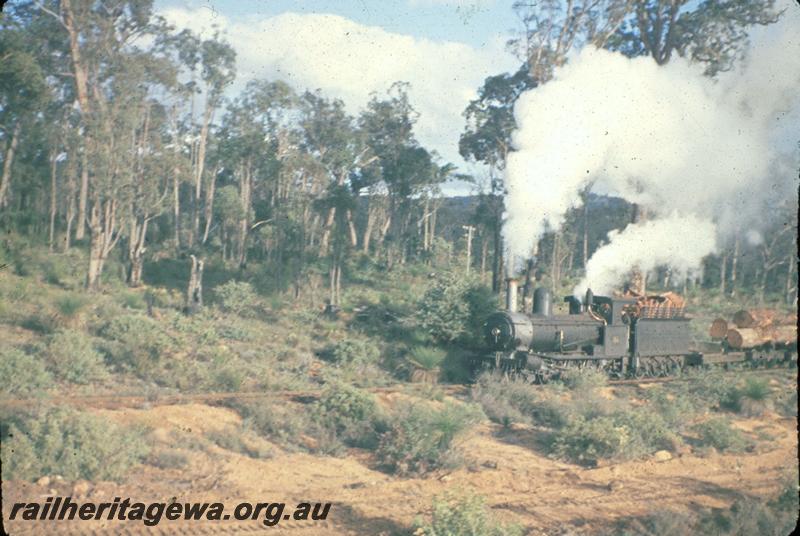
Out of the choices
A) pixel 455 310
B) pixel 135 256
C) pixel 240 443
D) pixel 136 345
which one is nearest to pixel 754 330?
pixel 455 310

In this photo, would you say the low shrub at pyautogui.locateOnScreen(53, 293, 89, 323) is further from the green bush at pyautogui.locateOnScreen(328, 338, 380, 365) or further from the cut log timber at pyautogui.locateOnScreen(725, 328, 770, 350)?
the cut log timber at pyautogui.locateOnScreen(725, 328, 770, 350)

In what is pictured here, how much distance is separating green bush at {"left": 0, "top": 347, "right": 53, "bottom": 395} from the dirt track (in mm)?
2222

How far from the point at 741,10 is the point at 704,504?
25481 millimetres

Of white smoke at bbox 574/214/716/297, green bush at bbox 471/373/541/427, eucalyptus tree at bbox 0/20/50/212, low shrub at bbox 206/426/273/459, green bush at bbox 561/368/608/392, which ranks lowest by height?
low shrub at bbox 206/426/273/459

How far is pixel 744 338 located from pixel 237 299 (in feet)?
56.6

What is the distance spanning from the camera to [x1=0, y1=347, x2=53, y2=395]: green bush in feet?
38.1

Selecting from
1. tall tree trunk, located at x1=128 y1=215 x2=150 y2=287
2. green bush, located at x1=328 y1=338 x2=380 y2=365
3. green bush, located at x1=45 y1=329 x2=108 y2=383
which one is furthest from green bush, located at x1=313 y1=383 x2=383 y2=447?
tall tree trunk, located at x1=128 y1=215 x2=150 y2=287

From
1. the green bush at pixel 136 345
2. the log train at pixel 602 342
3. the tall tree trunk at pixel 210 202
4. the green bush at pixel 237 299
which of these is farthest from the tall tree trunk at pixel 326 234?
the log train at pixel 602 342

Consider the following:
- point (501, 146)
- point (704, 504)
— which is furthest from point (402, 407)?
point (501, 146)

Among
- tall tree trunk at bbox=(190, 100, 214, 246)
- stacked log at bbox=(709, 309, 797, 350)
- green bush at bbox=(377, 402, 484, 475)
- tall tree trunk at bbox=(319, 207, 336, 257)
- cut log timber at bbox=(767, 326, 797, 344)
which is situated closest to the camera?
green bush at bbox=(377, 402, 484, 475)

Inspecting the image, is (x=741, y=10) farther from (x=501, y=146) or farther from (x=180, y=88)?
(x=180, y=88)

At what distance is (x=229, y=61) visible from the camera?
36.5 metres

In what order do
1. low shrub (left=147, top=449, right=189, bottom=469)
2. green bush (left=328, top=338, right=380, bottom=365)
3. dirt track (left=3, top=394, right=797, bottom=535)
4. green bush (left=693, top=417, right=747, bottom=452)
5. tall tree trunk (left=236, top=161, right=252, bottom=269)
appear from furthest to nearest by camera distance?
1. tall tree trunk (left=236, top=161, right=252, bottom=269)
2. green bush (left=328, top=338, right=380, bottom=365)
3. green bush (left=693, top=417, right=747, bottom=452)
4. low shrub (left=147, top=449, right=189, bottom=469)
5. dirt track (left=3, top=394, right=797, bottom=535)

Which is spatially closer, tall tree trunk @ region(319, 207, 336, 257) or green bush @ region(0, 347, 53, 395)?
green bush @ region(0, 347, 53, 395)
